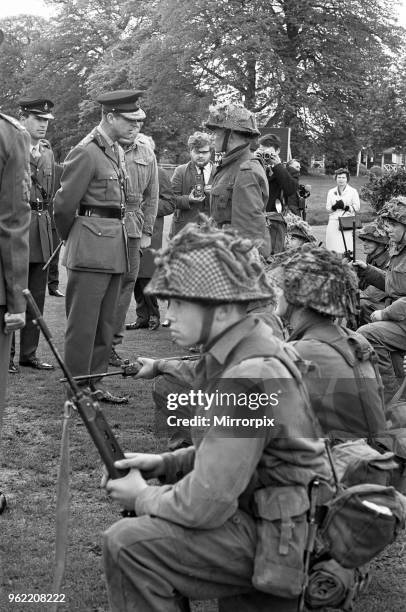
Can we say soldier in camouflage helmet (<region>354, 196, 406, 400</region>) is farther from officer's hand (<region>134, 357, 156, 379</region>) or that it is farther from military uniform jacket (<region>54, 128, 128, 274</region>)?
officer's hand (<region>134, 357, 156, 379</region>)

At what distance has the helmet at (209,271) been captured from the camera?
301cm

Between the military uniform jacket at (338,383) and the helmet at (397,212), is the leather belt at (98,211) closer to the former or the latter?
the helmet at (397,212)

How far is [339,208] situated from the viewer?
14.7 m

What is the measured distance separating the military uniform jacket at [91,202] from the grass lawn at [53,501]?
3.77ft

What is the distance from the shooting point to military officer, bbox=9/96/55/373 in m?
8.13

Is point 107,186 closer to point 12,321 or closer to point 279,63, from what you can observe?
point 12,321

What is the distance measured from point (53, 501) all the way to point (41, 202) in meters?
4.11

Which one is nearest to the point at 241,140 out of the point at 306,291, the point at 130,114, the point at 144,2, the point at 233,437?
the point at 130,114

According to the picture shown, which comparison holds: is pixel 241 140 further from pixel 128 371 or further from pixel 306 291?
pixel 128 371

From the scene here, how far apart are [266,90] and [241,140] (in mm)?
38435

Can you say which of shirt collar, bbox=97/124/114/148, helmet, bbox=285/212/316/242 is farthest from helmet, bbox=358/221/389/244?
shirt collar, bbox=97/124/114/148

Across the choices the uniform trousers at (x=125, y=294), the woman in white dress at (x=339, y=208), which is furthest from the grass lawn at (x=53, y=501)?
the woman in white dress at (x=339, y=208)

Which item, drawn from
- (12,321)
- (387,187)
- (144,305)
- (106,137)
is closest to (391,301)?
(106,137)

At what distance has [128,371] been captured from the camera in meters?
3.82
